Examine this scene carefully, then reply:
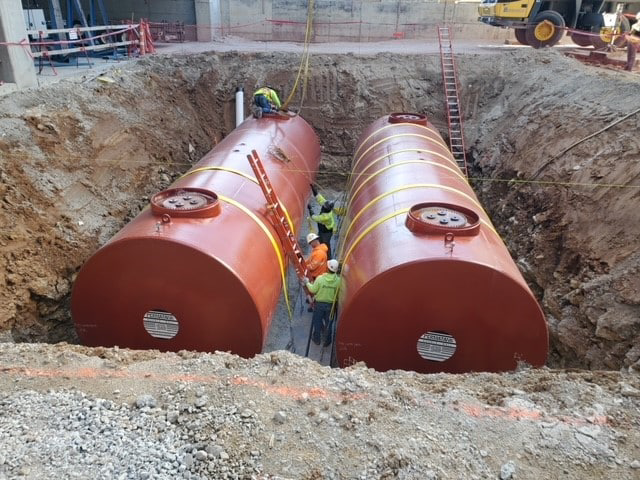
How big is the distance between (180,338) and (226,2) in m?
20.1

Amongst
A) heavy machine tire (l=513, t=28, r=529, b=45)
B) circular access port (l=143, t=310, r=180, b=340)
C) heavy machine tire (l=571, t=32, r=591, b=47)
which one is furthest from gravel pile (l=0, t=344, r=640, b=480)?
heavy machine tire (l=571, t=32, r=591, b=47)

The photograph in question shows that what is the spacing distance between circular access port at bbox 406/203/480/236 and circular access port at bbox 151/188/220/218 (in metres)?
2.53

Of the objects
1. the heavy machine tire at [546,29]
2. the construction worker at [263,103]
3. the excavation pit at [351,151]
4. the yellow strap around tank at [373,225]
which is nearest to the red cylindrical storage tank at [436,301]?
the yellow strap around tank at [373,225]

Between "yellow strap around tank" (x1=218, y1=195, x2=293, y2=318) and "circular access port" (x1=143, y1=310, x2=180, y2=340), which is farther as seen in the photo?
"yellow strap around tank" (x1=218, y1=195, x2=293, y2=318)

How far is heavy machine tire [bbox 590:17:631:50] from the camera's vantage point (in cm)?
1667

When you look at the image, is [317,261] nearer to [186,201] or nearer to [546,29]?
[186,201]

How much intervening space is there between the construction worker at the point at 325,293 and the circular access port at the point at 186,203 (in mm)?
1762

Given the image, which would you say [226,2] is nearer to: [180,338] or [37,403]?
[180,338]

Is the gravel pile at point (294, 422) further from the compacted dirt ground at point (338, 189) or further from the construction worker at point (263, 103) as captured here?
the construction worker at point (263, 103)

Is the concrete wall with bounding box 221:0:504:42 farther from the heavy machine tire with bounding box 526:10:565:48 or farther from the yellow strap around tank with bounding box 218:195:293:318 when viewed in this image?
the yellow strap around tank with bounding box 218:195:293:318

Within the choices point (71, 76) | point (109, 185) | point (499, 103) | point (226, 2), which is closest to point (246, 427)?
point (109, 185)

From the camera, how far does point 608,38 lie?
16.7 metres

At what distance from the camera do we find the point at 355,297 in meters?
5.44

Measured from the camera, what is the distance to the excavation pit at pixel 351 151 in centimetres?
671
